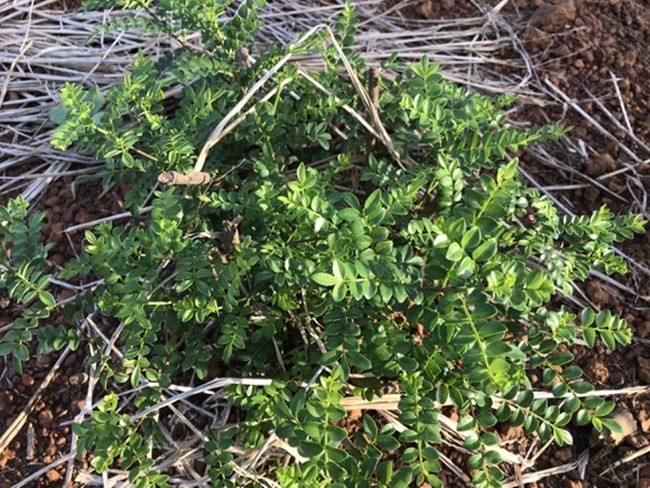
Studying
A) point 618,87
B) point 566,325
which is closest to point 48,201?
point 566,325

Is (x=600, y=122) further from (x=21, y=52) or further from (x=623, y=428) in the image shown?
(x=21, y=52)

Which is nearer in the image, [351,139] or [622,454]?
[622,454]

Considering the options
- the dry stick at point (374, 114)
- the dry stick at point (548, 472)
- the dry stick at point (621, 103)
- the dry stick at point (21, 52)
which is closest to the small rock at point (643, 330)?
the dry stick at point (548, 472)

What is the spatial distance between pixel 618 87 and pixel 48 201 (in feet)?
6.76

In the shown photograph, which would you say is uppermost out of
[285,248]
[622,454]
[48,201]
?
[285,248]

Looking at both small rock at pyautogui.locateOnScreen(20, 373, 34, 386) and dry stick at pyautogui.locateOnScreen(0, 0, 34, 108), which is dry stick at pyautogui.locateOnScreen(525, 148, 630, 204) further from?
dry stick at pyautogui.locateOnScreen(0, 0, 34, 108)

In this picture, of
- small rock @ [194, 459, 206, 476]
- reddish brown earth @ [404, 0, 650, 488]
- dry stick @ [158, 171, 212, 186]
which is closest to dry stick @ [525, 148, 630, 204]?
reddish brown earth @ [404, 0, 650, 488]

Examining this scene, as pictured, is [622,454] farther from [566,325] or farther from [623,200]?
[623,200]

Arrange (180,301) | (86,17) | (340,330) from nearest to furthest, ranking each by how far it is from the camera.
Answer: (340,330)
(180,301)
(86,17)

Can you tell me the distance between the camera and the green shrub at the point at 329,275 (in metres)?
1.37

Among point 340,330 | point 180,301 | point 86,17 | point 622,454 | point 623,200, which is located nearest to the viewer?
point 340,330

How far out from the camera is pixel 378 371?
159cm

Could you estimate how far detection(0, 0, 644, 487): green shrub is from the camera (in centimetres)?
137

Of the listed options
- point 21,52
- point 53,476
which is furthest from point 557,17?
point 53,476
